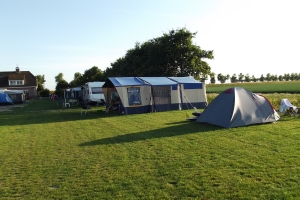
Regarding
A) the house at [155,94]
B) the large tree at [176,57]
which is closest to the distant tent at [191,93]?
the house at [155,94]

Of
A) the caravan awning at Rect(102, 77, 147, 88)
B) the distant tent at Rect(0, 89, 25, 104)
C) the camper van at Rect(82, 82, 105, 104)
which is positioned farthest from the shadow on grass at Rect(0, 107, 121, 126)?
the distant tent at Rect(0, 89, 25, 104)

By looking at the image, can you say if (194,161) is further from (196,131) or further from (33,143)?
(33,143)

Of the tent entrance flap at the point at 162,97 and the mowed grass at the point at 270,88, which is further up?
the mowed grass at the point at 270,88

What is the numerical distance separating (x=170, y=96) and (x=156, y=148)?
10142 millimetres

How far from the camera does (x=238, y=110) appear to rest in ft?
30.6

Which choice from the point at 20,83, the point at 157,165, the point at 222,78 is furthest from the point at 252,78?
the point at 157,165

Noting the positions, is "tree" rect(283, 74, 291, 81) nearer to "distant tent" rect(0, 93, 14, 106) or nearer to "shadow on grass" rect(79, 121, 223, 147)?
"distant tent" rect(0, 93, 14, 106)

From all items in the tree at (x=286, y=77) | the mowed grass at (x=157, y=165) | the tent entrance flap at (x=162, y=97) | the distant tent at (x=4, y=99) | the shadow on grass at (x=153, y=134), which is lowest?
the mowed grass at (x=157, y=165)

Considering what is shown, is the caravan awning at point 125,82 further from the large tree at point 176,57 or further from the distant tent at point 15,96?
the distant tent at point 15,96

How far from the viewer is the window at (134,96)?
1559 cm

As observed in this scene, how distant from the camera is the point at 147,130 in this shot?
934 cm

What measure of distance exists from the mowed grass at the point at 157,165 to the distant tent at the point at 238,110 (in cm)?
65

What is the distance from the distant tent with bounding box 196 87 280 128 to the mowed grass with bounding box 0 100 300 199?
2.14 ft

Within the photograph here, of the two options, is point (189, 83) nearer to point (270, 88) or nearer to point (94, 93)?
point (94, 93)
